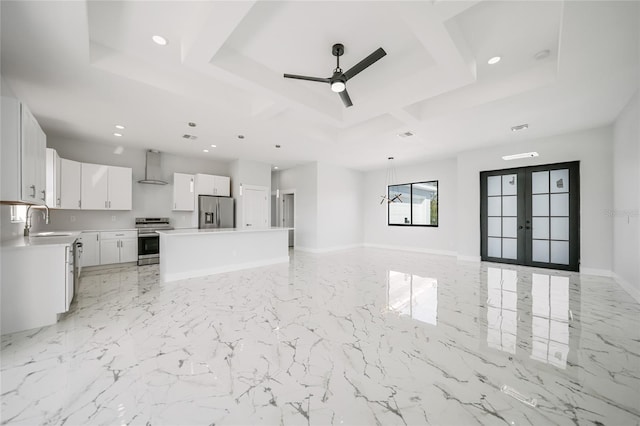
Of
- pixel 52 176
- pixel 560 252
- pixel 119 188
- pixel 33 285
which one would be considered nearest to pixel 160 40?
pixel 33 285

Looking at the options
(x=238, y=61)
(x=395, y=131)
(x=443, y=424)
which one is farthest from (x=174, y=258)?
(x=395, y=131)

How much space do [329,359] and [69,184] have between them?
6309mm

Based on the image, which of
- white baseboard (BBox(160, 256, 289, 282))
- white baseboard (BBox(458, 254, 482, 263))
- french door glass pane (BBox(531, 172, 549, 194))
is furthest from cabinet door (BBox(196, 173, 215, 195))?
french door glass pane (BBox(531, 172, 549, 194))

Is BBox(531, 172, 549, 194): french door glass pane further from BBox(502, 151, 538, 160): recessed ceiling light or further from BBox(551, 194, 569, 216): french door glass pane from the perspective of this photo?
BBox(502, 151, 538, 160): recessed ceiling light

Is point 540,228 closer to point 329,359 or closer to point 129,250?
point 329,359

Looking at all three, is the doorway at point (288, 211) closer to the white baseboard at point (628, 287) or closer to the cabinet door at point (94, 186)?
the cabinet door at point (94, 186)

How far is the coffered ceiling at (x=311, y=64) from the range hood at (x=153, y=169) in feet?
4.51

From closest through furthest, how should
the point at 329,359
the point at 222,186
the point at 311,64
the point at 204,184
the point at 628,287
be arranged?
the point at 329,359 < the point at 311,64 < the point at 628,287 < the point at 204,184 < the point at 222,186

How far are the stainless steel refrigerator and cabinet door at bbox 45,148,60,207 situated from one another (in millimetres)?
2658

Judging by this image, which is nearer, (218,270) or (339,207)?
(218,270)

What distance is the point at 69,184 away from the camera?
503 cm

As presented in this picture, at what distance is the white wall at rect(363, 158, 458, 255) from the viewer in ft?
23.6

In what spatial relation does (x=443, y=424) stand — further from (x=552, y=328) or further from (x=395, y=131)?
(x=395, y=131)

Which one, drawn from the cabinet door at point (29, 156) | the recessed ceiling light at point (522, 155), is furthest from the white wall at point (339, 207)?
the cabinet door at point (29, 156)
